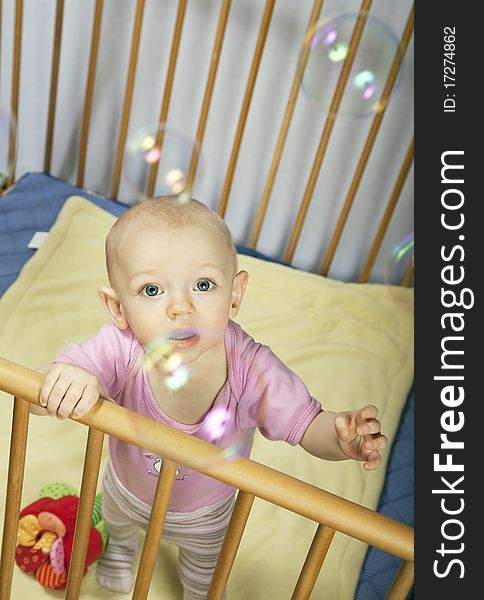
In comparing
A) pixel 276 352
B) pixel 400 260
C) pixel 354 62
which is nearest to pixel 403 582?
pixel 400 260

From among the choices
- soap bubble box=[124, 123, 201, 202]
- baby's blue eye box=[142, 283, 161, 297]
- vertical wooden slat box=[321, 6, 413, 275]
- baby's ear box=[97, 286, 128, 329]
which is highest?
vertical wooden slat box=[321, 6, 413, 275]

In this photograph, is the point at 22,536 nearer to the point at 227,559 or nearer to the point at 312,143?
the point at 227,559

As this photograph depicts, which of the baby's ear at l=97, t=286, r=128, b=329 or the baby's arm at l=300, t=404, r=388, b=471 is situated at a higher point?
the baby's ear at l=97, t=286, r=128, b=329

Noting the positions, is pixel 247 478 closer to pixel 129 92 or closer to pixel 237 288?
pixel 237 288

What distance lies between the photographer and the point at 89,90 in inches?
61.2

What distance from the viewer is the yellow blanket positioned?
3.32 feet

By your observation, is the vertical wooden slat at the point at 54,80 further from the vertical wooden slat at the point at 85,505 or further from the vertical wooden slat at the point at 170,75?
the vertical wooden slat at the point at 85,505

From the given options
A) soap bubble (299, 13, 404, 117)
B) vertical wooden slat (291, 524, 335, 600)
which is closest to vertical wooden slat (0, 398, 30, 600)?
vertical wooden slat (291, 524, 335, 600)

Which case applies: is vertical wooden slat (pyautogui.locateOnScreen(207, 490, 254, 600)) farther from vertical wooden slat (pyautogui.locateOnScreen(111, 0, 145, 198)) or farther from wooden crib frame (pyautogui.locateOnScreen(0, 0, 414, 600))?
vertical wooden slat (pyautogui.locateOnScreen(111, 0, 145, 198))

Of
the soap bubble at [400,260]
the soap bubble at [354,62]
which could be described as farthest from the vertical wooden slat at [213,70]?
the soap bubble at [400,260]

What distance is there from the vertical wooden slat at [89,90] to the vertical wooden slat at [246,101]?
296 mm

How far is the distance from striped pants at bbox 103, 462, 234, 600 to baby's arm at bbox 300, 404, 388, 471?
0.15 metres

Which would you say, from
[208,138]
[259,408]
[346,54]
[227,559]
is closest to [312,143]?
[208,138]

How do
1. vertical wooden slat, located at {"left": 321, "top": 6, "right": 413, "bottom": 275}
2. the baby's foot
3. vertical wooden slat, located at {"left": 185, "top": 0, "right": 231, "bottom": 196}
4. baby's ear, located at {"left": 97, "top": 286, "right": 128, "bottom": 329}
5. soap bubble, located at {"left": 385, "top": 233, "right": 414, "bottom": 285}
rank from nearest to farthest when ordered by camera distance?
baby's ear, located at {"left": 97, "top": 286, "right": 128, "bottom": 329}
the baby's foot
soap bubble, located at {"left": 385, "top": 233, "right": 414, "bottom": 285}
vertical wooden slat, located at {"left": 321, "top": 6, "right": 413, "bottom": 275}
vertical wooden slat, located at {"left": 185, "top": 0, "right": 231, "bottom": 196}
